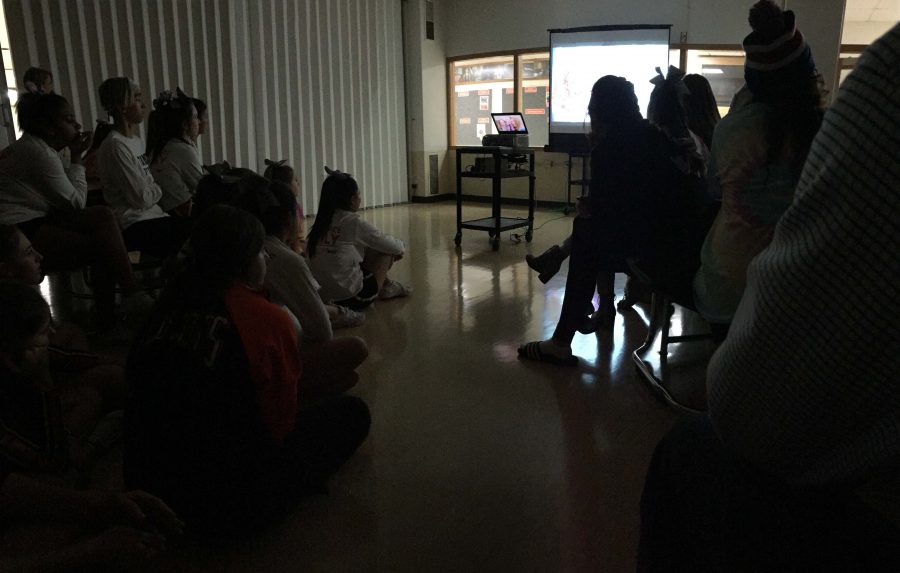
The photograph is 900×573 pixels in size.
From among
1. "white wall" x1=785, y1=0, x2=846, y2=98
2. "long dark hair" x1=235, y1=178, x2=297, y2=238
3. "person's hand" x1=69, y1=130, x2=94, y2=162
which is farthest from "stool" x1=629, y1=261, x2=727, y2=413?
"white wall" x1=785, y1=0, x2=846, y2=98

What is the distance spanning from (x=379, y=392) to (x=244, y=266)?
915mm

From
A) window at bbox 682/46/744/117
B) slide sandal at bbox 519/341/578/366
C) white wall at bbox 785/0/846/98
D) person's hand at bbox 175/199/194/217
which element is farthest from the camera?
window at bbox 682/46/744/117

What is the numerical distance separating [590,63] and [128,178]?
5087 mm

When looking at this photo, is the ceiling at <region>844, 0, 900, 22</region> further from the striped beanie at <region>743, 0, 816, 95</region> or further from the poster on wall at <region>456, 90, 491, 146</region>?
the striped beanie at <region>743, 0, 816, 95</region>

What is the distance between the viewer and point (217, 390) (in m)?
1.16

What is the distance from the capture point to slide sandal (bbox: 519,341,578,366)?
2.31 meters

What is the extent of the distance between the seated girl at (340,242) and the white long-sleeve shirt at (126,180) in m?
0.77

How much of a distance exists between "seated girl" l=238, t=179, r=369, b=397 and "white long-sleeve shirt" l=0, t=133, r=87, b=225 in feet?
3.46

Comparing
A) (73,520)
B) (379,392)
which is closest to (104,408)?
(73,520)

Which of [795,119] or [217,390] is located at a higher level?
[795,119]

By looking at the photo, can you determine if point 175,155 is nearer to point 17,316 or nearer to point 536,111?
point 17,316

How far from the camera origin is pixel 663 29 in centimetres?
605

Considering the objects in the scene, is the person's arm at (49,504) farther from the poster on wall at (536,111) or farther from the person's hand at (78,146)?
the poster on wall at (536,111)

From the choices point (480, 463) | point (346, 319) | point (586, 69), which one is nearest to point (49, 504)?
point (480, 463)
